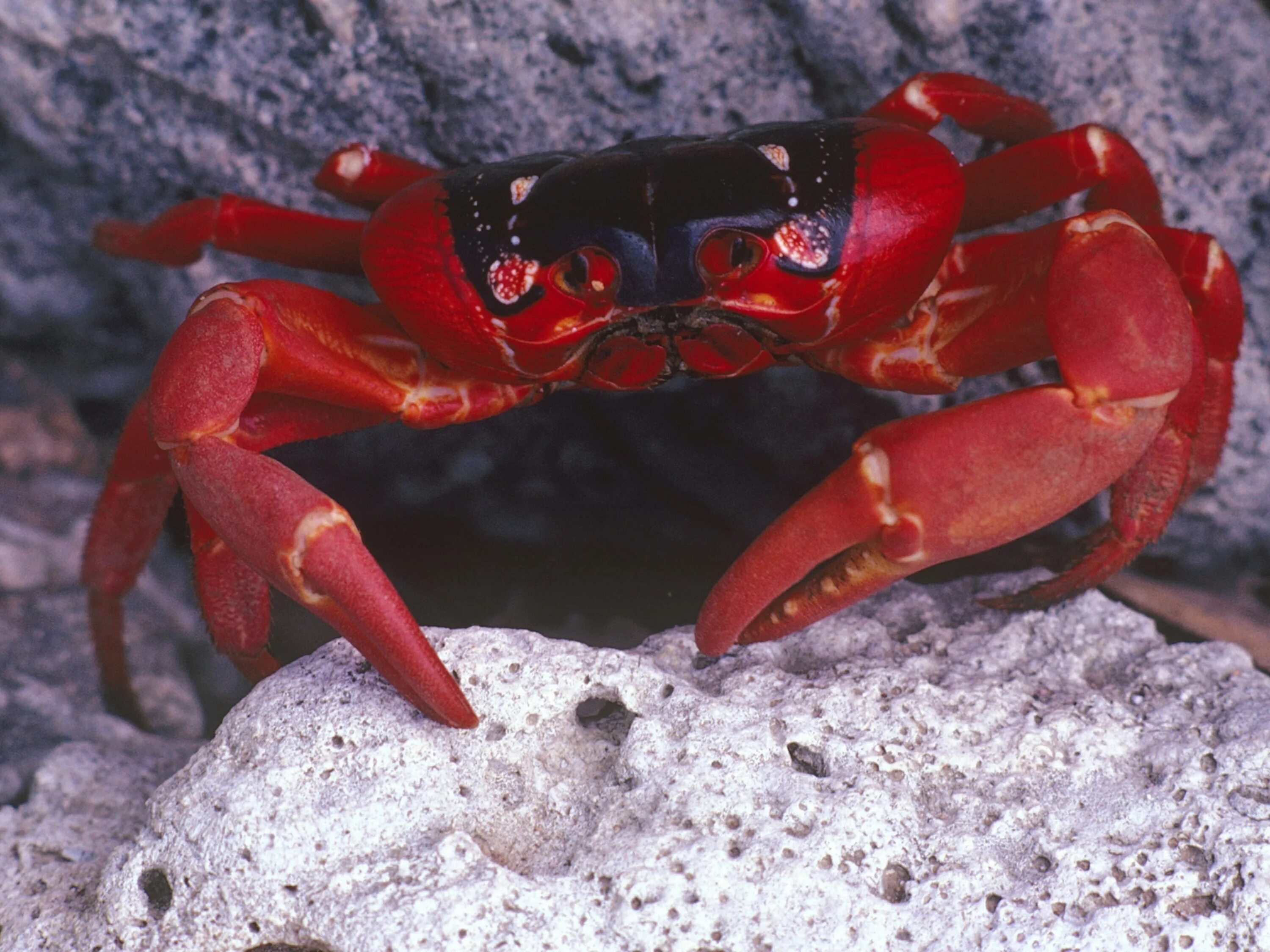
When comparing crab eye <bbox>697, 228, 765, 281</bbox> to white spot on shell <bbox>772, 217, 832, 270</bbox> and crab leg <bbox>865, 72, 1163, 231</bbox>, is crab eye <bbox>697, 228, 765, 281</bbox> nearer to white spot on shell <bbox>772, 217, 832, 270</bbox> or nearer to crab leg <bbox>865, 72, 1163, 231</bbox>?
white spot on shell <bbox>772, 217, 832, 270</bbox>

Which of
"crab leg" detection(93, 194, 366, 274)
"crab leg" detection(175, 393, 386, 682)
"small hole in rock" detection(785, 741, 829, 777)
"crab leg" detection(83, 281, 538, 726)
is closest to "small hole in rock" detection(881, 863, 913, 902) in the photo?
"small hole in rock" detection(785, 741, 829, 777)

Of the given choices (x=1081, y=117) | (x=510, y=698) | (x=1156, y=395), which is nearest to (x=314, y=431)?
(x=510, y=698)

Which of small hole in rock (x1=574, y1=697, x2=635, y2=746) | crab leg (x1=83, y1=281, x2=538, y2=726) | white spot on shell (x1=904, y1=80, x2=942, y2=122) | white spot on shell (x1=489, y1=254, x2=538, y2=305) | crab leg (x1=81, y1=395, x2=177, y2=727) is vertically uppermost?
white spot on shell (x1=904, y1=80, x2=942, y2=122)

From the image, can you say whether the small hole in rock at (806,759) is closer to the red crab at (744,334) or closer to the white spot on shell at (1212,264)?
the red crab at (744,334)

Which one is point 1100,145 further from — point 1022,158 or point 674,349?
Answer: point 674,349

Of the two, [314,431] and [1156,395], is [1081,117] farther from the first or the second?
[314,431]
